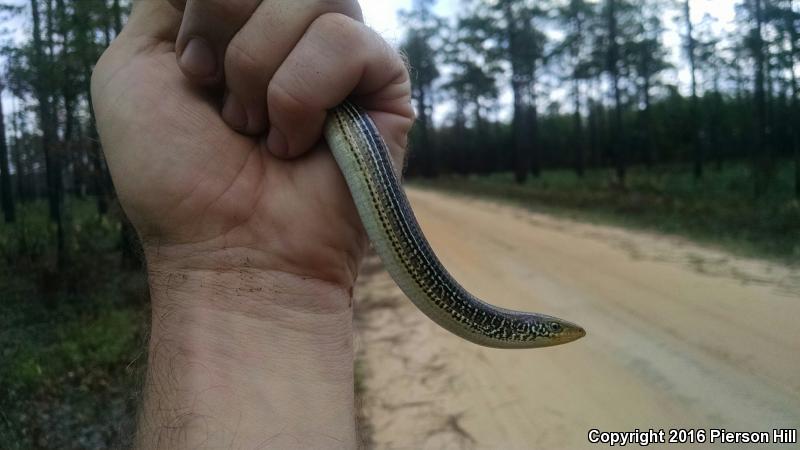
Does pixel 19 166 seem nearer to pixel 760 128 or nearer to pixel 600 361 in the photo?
pixel 600 361

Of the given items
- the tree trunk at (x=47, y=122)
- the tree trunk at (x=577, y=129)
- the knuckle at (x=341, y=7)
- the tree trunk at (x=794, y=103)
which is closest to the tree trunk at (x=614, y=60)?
the tree trunk at (x=794, y=103)

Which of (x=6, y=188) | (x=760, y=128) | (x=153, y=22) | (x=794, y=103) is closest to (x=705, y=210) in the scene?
(x=794, y=103)

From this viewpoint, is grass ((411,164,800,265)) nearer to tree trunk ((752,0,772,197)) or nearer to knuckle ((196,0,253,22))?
tree trunk ((752,0,772,197))

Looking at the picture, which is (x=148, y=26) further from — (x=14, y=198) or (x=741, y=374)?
(x=741, y=374)

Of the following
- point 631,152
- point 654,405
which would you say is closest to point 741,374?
point 654,405

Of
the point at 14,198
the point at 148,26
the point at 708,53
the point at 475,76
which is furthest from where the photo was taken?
the point at 475,76

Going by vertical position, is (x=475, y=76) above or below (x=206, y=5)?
above

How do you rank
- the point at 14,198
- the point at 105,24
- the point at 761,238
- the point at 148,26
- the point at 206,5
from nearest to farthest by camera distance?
the point at 206,5
the point at 148,26
the point at 14,198
the point at 105,24
the point at 761,238

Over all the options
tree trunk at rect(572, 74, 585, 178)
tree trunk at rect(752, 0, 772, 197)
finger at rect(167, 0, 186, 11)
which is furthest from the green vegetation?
tree trunk at rect(572, 74, 585, 178)
